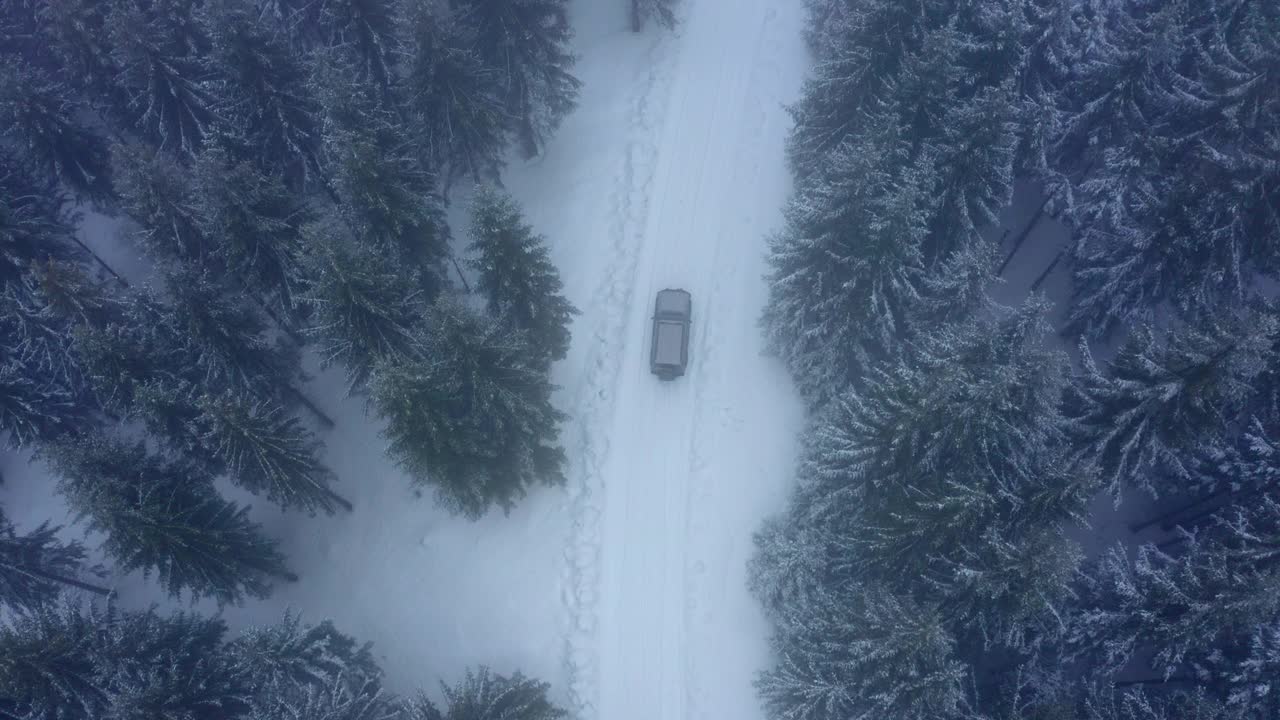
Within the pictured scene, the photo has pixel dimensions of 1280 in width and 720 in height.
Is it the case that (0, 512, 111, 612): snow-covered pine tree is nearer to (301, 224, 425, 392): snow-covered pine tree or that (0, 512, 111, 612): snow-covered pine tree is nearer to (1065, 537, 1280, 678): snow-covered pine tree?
(301, 224, 425, 392): snow-covered pine tree

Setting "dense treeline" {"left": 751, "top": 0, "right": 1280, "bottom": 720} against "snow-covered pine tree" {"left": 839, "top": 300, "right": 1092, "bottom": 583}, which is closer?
"dense treeline" {"left": 751, "top": 0, "right": 1280, "bottom": 720}

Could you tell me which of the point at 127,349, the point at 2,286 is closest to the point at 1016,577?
the point at 127,349

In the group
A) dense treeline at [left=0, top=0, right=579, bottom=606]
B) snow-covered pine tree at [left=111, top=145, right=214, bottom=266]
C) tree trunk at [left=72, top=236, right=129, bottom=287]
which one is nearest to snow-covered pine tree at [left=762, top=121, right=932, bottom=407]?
dense treeline at [left=0, top=0, right=579, bottom=606]

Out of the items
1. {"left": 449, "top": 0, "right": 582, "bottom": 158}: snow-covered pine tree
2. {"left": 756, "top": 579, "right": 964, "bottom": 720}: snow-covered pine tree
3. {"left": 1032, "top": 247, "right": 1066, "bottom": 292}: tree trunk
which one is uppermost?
{"left": 449, "top": 0, "right": 582, "bottom": 158}: snow-covered pine tree

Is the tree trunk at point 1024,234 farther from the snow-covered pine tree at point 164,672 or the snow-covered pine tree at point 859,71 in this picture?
the snow-covered pine tree at point 164,672

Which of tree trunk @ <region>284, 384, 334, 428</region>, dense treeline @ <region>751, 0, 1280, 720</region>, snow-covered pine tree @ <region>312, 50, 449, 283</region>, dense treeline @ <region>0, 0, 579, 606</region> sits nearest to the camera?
dense treeline @ <region>751, 0, 1280, 720</region>
